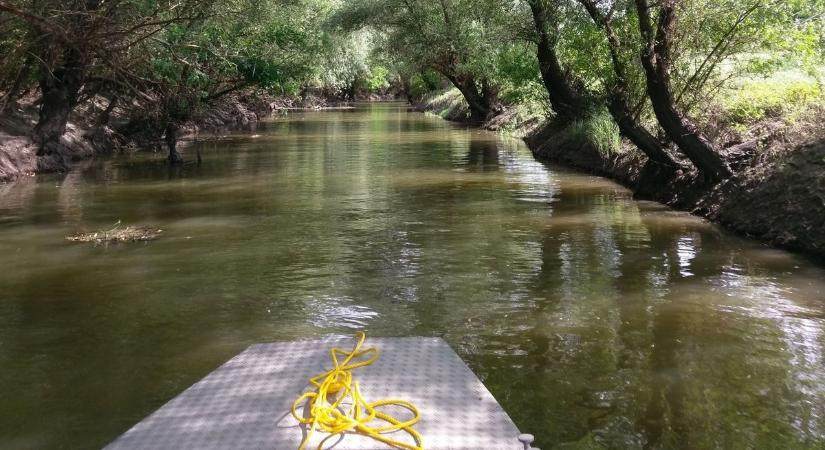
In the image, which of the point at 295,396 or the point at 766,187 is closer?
the point at 295,396

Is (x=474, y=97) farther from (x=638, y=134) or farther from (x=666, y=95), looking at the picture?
(x=666, y=95)

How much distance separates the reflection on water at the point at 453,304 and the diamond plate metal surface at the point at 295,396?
0.99m

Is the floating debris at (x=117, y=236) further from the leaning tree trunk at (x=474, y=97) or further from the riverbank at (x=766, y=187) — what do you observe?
the leaning tree trunk at (x=474, y=97)

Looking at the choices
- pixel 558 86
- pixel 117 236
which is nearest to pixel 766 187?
pixel 117 236

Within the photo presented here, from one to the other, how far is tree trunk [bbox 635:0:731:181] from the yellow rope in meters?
10.3

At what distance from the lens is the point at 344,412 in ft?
13.0

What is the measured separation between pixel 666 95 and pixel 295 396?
1106 cm

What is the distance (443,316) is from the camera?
759 centimetres

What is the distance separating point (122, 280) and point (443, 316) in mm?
3999

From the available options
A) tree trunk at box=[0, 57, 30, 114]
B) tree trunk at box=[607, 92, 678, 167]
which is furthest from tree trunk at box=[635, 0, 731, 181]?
tree trunk at box=[0, 57, 30, 114]

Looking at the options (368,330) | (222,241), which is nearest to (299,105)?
(222,241)

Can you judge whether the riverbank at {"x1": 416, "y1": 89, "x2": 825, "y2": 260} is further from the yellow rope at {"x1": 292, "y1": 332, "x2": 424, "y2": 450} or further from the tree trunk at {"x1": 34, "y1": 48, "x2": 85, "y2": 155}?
the tree trunk at {"x1": 34, "y1": 48, "x2": 85, "y2": 155}

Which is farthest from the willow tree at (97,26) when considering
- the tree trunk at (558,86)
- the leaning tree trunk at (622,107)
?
the tree trunk at (558,86)

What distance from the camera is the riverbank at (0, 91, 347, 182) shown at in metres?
19.7
